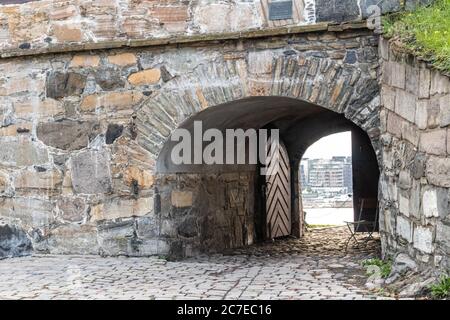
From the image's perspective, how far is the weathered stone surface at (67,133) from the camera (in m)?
6.01

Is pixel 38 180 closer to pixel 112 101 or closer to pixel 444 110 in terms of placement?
pixel 112 101

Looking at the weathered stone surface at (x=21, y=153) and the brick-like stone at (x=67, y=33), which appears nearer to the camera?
the brick-like stone at (x=67, y=33)

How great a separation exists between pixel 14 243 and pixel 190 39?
8.91 feet

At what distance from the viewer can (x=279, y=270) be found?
5426mm

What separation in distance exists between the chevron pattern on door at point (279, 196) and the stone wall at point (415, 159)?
3.73m

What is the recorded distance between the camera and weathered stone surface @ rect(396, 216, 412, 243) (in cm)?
454

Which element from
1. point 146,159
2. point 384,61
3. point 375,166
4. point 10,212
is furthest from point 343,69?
point 375,166

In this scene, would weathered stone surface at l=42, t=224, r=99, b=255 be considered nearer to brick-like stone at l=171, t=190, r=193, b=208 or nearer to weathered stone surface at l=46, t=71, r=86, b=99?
brick-like stone at l=171, t=190, r=193, b=208

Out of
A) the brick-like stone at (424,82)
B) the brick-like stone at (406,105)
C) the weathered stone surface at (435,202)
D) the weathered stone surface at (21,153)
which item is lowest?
the weathered stone surface at (435,202)

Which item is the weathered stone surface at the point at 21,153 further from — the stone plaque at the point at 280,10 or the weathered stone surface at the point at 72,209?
the stone plaque at the point at 280,10

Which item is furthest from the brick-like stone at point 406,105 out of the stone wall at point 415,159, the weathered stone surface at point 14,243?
the weathered stone surface at point 14,243

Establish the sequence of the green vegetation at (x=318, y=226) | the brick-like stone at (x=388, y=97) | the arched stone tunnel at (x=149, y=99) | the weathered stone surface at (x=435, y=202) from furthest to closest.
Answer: the green vegetation at (x=318, y=226)
the arched stone tunnel at (x=149, y=99)
the brick-like stone at (x=388, y=97)
the weathered stone surface at (x=435, y=202)

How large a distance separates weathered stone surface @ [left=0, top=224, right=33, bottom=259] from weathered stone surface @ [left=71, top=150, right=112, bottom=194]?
0.79 metres

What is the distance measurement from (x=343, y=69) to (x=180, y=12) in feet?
5.23
